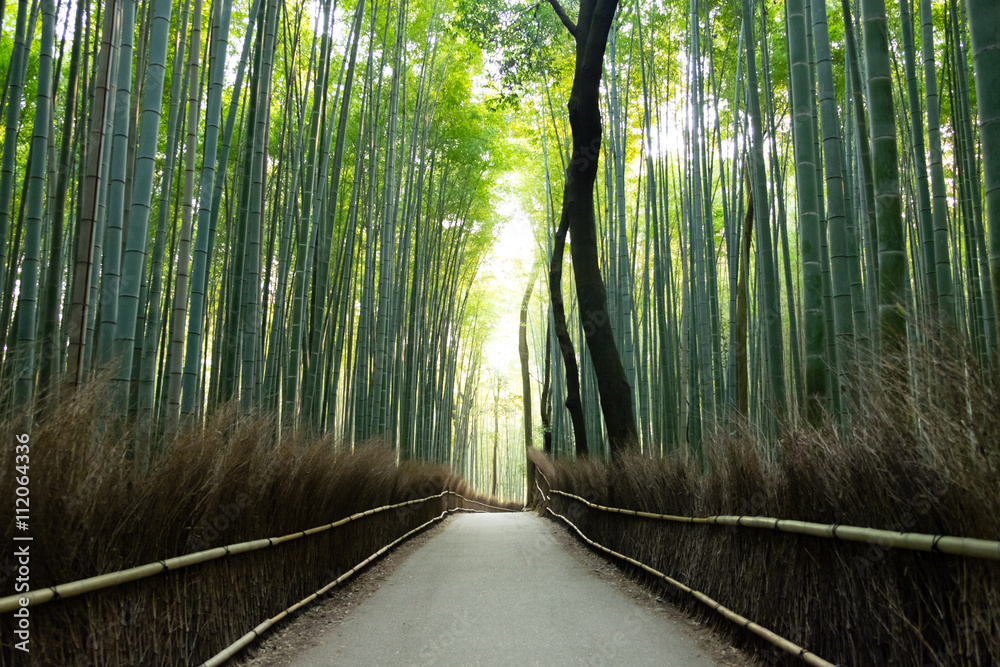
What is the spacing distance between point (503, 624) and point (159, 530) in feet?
5.17

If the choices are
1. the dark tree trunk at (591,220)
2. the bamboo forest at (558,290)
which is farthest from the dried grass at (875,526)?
the dark tree trunk at (591,220)

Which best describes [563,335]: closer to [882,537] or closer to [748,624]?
[748,624]

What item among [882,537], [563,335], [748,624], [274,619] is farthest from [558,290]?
[882,537]

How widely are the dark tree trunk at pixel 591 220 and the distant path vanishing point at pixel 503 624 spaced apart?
1.34m

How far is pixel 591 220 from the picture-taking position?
231 inches

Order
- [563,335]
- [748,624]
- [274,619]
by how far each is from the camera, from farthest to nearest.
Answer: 1. [563,335]
2. [274,619]
3. [748,624]

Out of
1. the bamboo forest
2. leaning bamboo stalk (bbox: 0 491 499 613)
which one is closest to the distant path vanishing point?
the bamboo forest

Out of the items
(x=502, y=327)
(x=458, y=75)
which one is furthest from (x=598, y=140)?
(x=502, y=327)

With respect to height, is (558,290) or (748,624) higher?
(558,290)

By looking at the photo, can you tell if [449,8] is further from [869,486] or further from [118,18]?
[869,486]

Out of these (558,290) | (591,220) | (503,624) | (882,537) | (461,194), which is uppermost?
(461,194)

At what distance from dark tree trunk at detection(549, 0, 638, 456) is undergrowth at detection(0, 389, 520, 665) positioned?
2.68 m

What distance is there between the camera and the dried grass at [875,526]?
4.50 feet

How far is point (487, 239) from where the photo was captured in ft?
40.9
